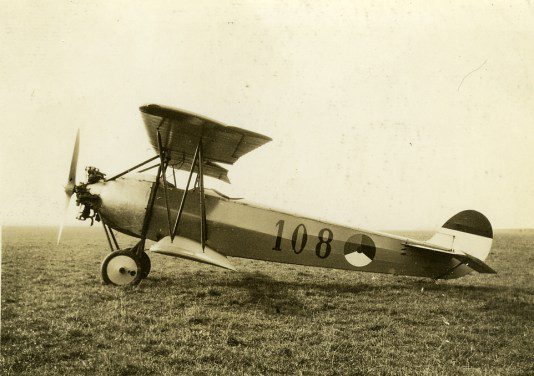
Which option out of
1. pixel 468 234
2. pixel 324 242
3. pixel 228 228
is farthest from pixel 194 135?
pixel 468 234

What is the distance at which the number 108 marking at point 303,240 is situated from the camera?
641cm

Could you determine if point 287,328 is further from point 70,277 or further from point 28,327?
point 70,277

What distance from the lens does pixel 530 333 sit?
170 inches

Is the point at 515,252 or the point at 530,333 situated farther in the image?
the point at 515,252

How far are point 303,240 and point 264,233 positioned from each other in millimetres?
680

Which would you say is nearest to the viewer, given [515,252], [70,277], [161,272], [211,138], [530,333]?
[530,333]

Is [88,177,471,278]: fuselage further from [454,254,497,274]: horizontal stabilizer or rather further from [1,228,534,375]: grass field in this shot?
[454,254,497,274]: horizontal stabilizer

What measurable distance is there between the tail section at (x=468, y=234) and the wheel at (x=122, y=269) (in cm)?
520

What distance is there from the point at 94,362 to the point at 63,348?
0.44 meters

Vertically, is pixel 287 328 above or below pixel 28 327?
above

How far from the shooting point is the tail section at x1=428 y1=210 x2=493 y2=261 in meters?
6.63

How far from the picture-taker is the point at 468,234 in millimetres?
6785

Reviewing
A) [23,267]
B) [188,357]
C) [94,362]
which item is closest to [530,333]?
[188,357]

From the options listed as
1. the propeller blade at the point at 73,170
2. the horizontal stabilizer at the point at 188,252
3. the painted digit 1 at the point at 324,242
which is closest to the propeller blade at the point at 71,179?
the propeller blade at the point at 73,170
